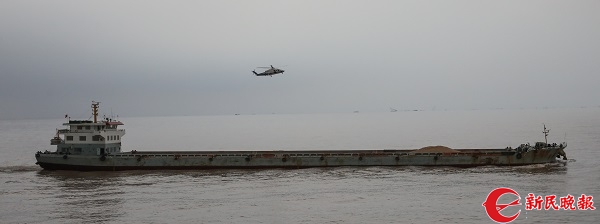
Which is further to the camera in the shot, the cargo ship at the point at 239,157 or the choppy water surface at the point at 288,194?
the cargo ship at the point at 239,157

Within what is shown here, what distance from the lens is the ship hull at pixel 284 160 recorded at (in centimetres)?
5294

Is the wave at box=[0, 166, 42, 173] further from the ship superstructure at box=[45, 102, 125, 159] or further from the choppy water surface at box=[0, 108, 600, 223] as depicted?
the ship superstructure at box=[45, 102, 125, 159]

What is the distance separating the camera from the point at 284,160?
179ft

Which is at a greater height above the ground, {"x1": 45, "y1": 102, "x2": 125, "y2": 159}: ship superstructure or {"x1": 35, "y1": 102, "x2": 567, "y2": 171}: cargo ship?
{"x1": 45, "y1": 102, "x2": 125, "y2": 159}: ship superstructure
